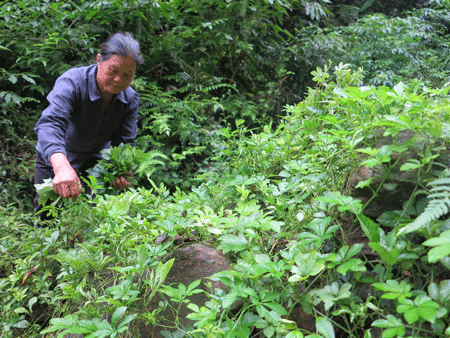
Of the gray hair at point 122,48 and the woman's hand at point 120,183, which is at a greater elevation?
the gray hair at point 122,48

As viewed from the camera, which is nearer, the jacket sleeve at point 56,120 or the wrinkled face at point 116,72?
the jacket sleeve at point 56,120

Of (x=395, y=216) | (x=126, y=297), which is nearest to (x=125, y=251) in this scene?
(x=126, y=297)

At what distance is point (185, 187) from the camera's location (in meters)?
4.57

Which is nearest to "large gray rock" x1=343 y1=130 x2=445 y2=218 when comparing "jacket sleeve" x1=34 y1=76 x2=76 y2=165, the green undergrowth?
the green undergrowth

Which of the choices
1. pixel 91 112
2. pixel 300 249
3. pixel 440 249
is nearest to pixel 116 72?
pixel 91 112

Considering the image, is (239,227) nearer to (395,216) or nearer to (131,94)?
(395,216)

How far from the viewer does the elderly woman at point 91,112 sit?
7.39ft

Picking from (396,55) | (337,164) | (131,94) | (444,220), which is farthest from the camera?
(396,55)

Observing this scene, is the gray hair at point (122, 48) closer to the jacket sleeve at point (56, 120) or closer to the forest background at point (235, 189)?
the jacket sleeve at point (56, 120)

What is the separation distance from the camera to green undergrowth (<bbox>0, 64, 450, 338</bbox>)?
0.90 meters

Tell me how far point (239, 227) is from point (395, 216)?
519mm

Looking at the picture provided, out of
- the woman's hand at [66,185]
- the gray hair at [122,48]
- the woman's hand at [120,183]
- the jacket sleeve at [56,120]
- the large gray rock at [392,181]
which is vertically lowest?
the woman's hand at [120,183]

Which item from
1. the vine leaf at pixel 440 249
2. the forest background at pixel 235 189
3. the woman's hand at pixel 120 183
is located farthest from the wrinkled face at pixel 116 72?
the vine leaf at pixel 440 249

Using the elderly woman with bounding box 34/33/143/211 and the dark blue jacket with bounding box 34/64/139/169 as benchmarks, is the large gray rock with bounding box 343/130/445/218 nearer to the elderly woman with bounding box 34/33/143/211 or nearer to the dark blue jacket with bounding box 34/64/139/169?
the elderly woman with bounding box 34/33/143/211
